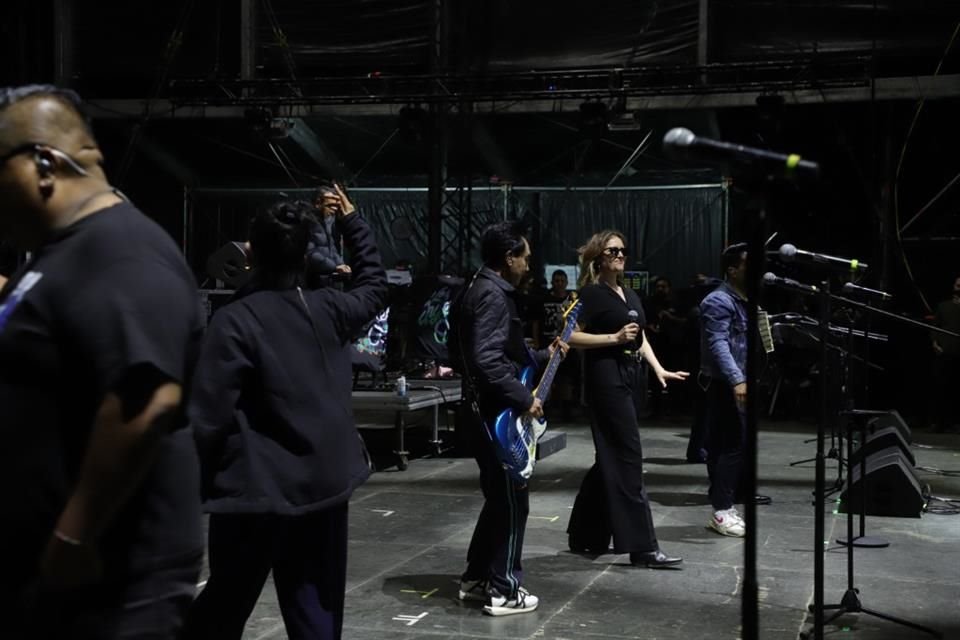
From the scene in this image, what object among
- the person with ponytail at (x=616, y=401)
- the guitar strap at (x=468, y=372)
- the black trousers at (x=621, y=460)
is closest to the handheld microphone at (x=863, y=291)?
the person with ponytail at (x=616, y=401)

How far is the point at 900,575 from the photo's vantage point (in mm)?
6586

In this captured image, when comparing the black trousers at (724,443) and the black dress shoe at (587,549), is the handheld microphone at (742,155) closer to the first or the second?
the black dress shoe at (587,549)

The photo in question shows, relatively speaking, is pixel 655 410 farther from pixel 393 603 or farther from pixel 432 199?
pixel 393 603

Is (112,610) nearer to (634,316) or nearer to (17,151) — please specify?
(17,151)

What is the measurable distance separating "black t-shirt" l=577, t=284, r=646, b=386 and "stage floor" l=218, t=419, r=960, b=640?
1190 millimetres

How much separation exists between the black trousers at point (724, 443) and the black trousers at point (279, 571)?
442 centimetres

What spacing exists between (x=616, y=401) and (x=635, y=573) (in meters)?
1.01

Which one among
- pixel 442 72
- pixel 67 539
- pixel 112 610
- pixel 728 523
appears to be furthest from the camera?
pixel 442 72

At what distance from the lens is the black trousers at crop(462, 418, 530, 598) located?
5.56 m

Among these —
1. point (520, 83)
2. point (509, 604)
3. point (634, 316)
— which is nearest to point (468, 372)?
point (509, 604)

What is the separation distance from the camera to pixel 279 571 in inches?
147

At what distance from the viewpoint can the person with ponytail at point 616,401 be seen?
6.59 m

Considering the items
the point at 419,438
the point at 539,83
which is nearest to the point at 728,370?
the point at 419,438

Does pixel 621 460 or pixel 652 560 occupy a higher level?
pixel 621 460
